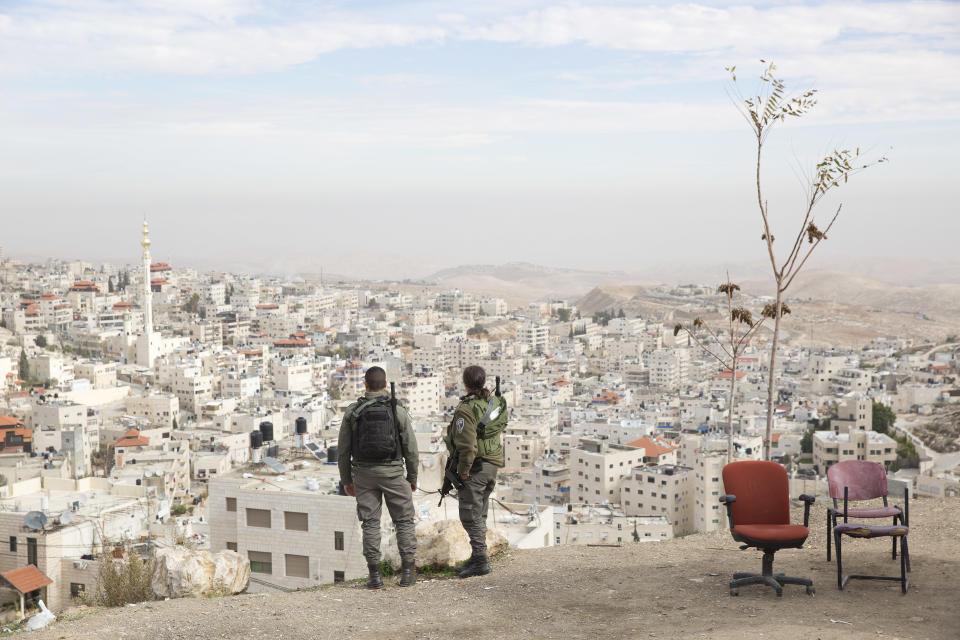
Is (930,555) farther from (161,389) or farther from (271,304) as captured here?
(271,304)

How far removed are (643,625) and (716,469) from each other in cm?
1922

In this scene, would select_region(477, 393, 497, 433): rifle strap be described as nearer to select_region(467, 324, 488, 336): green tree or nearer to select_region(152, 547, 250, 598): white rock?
select_region(152, 547, 250, 598): white rock

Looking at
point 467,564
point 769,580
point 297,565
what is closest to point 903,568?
point 769,580

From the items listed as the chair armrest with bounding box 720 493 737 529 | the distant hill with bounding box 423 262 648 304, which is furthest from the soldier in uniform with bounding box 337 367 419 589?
the distant hill with bounding box 423 262 648 304

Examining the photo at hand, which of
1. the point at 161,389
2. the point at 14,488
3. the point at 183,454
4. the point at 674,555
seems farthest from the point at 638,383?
the point at 674,555

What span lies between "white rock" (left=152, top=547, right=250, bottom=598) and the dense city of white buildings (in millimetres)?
3883

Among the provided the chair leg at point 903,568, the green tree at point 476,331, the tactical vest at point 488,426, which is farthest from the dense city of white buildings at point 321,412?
the chair leg at point 903,568

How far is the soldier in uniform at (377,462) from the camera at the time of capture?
182 inches

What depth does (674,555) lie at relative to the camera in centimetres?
536

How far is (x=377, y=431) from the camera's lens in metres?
4.62

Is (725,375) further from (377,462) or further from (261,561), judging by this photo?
(377,462)

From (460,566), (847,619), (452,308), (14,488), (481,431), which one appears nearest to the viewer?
(847,619)

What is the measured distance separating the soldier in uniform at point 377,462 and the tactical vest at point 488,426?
0.31 meters

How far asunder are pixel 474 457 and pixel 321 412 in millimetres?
34247
